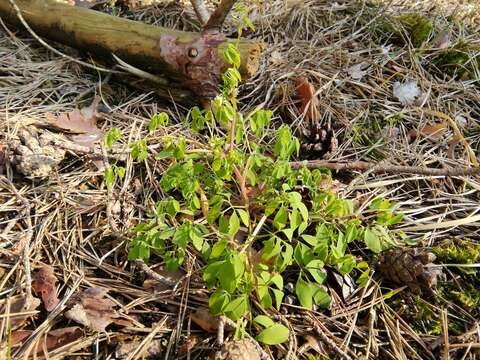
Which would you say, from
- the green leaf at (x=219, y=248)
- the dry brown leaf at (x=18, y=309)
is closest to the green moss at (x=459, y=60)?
the green leaf at (x=219, y=248)

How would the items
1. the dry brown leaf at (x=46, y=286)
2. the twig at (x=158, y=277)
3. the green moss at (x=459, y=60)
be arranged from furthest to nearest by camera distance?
the green moss at (x=459, y=60)
the twig at (x=158, y=277)
the dry brown leaf at (x=46, y=286)

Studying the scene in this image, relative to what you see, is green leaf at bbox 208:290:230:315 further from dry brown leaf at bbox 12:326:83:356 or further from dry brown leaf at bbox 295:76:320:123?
dry brown leaf at bbox 295:76:320:123

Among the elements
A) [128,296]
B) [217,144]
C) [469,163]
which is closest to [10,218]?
[128,296]

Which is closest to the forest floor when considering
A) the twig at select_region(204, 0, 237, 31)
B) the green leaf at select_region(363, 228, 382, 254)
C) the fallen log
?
the green leaf at select_region(363, 228, 382, 254)

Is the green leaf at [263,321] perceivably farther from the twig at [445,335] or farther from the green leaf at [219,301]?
the twig at [445,335]

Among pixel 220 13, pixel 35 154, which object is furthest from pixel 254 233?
pixel 220 13

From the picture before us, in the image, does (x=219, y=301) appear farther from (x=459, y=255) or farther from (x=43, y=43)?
(x=43, y=43)
